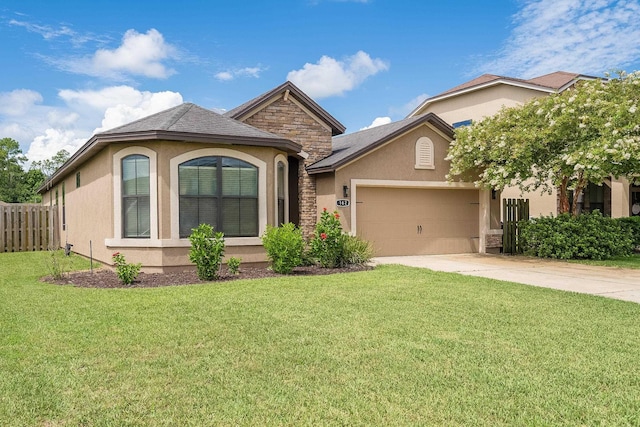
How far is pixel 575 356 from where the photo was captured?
16.0ft

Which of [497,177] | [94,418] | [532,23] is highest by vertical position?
[532,23]

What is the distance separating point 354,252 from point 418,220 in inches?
167

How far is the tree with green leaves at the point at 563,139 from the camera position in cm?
1262

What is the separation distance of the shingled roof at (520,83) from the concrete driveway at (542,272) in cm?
826

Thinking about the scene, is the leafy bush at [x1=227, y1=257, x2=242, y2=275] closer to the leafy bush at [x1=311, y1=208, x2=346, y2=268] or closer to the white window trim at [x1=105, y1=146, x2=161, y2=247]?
the white window trim at [x1=105, y1=146, x2=161, y2=247]

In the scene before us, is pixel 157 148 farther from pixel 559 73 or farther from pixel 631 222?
pixel 559 73

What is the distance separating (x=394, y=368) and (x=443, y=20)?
1483 cm

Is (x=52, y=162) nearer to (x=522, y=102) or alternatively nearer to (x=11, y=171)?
(x=11, y=171)

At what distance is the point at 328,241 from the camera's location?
38.6 feet

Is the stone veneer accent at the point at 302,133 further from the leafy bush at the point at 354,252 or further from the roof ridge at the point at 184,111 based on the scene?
the leafy bush at the point at 354,252

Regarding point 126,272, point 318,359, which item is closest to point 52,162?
point 126,272

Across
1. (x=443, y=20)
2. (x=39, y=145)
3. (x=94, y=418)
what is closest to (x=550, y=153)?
(x=443, y=20)

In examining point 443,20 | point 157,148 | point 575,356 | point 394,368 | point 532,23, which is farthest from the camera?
point 443,20

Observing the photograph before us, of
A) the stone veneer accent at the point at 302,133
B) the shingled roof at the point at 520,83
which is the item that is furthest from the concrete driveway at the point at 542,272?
the shingled roof at the point at 520,83
